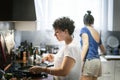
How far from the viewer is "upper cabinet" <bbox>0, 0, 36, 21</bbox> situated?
7.46 ft

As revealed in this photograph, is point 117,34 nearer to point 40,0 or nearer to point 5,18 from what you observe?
point 40,0

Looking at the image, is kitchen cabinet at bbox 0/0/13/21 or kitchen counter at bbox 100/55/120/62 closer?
kitchen cabinet at bbox 0/0/13/21

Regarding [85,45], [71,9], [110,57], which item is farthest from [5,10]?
[110,57]

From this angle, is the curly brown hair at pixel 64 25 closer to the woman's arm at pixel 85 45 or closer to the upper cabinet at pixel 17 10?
the upper cabinet at pixel 17 10

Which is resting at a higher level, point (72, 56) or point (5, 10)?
point (5, 10)

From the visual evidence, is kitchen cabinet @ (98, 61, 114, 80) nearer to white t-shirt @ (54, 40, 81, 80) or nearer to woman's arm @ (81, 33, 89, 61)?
woman's arm @ (81, 33, 89, 61)

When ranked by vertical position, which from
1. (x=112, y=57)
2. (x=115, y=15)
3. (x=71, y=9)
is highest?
(x=71, y=9)

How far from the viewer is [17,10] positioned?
2.43 m

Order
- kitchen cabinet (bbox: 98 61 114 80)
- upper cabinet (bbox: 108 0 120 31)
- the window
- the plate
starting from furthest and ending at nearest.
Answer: the plate → the window → upper cabinet (bbox: 108 0 120 31) → kitchen cabinet (bbox: 98 61 114 80)

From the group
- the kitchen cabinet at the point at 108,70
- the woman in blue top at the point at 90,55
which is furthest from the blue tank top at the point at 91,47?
the kitchen cabinet at the point at 108,70

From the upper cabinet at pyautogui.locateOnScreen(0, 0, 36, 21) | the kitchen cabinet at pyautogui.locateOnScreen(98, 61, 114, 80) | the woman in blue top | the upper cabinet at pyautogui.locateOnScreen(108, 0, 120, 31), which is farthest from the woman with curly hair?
the upper cabinet at pyautogui.locateOnScreen(108, 0, 120, 31)

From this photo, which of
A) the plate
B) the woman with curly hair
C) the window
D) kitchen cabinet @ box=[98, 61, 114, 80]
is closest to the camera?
the woman with curly hair

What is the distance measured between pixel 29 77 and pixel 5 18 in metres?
0.60

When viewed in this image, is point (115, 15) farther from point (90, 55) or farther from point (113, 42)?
point (90, 55)
